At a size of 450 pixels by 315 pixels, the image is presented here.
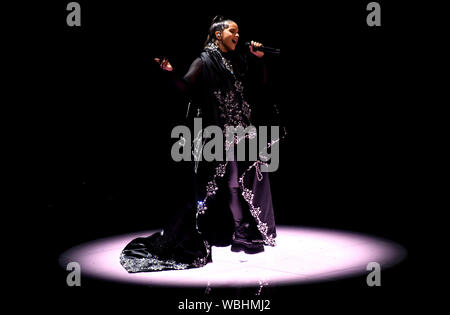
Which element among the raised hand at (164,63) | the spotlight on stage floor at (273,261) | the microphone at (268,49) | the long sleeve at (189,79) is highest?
the microphone at (268,49)

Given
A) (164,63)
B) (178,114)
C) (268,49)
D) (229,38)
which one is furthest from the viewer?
(178,114)

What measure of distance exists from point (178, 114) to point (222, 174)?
150 centimetres

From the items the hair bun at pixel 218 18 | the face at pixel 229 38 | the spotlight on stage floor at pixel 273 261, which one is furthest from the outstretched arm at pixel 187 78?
the spotlight on stage floor at pixel 273 261

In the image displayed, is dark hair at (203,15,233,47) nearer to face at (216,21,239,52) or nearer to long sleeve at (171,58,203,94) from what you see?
face at (216,21,239,52)

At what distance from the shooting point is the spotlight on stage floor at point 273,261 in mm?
3227

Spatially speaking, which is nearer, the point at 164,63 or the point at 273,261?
the point at 164,63

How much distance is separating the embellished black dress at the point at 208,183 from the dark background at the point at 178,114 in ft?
1.29

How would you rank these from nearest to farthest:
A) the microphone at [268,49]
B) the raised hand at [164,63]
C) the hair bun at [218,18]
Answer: the raised hand at [164,63] → the microphone at [268,49] → the hair bun at [218,18]
